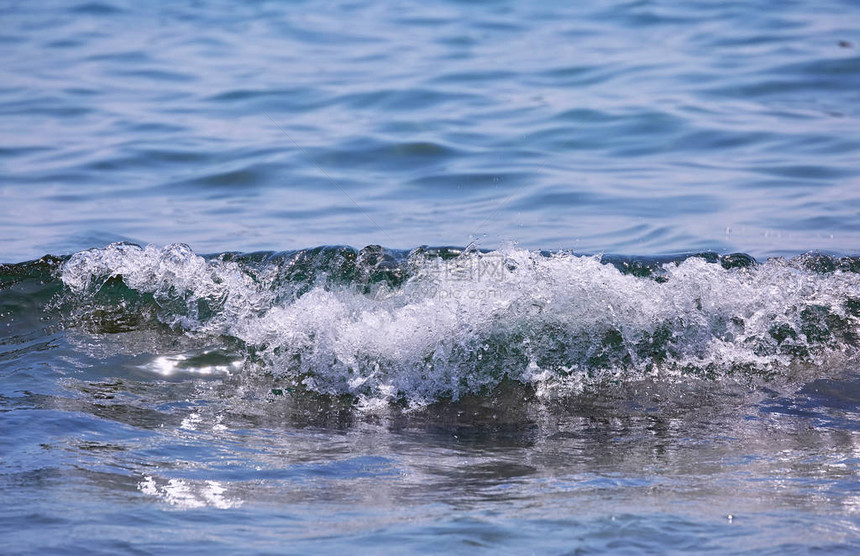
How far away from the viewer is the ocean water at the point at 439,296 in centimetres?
268

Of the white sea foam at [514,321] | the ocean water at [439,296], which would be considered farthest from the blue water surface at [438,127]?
the white sea foam at [514,321]

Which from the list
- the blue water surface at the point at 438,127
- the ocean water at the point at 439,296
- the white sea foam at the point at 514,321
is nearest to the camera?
the ocean water at the point at 439,296

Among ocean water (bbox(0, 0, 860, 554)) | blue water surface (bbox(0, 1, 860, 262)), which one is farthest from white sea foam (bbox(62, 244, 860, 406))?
blue water surface (bbox(0, 1, 860, 262))

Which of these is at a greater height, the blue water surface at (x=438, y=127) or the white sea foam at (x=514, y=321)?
the blue water surface at (x=438, y=127)

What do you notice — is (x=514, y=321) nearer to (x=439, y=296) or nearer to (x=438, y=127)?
(x=439, y=296)

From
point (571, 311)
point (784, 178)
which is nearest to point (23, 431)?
point (571, 311)

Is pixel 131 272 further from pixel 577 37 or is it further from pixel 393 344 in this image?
pixel 577 37

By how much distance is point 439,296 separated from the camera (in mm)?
4773

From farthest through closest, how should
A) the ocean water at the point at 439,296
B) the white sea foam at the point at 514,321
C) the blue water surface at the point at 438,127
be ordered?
the blue water surface at the point at 438,127 < the white sea foam at the point at 514,321 < the ocean water at the point at 439,296

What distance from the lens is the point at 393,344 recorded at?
14.4 ft

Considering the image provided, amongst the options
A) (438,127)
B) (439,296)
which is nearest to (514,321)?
(439,296)

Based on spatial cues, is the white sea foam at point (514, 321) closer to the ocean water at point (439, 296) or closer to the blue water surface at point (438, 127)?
the ocean water at point (439, 296)

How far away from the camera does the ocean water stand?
268 cm

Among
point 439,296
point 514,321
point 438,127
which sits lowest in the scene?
point 514,321
